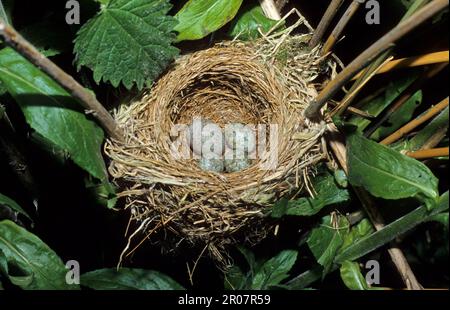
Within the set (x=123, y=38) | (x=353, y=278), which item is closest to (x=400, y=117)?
(x=353, y=278)

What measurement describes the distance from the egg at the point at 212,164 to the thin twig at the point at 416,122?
0.45 metres

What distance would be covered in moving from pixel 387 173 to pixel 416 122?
0.52 feet

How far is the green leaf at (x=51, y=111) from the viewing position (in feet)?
3.46

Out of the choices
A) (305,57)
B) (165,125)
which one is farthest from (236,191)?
(305,57)

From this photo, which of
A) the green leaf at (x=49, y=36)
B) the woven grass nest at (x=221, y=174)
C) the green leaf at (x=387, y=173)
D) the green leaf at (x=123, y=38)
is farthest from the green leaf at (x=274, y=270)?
the green leaf at (x=49, y=36)

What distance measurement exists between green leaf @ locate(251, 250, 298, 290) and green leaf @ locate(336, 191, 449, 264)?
0.14m

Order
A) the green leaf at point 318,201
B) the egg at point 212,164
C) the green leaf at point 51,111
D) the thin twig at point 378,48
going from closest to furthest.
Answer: the thin twig at point 378,48 < the green leaf at point 51,111 < the green leaf at point 318,201 < the egg at point 212,164

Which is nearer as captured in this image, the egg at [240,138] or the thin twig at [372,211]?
the thin twig at [372,211]

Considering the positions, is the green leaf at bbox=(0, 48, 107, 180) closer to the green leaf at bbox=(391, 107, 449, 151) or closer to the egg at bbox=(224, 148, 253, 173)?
the egg at bbox=(224, 148, 253, 173)

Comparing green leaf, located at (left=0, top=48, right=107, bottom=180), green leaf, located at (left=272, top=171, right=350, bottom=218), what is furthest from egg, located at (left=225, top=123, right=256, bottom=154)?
green leaf, located at (left=0, top=48, right=107, bottom=180)

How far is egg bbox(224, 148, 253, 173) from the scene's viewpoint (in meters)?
1.53

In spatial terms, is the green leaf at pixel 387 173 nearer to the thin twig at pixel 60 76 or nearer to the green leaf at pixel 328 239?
the green leaf at pixel 328 239

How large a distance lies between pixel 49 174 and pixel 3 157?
0.37 feet
